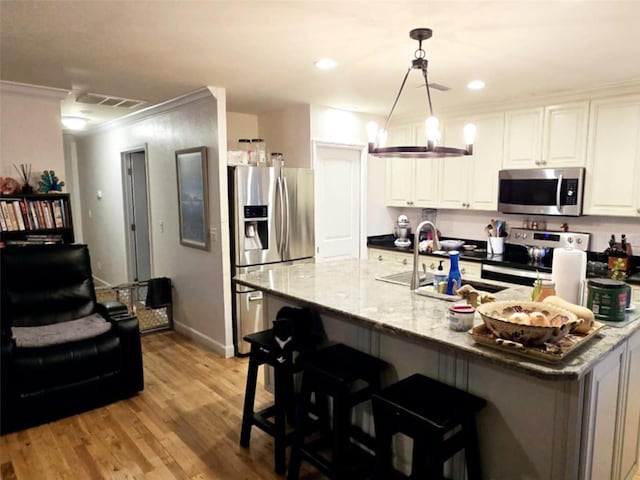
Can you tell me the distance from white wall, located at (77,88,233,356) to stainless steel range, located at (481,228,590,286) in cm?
248

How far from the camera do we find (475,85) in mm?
3580

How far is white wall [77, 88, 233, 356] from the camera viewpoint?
3.84m

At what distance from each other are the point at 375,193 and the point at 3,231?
3.65 metres

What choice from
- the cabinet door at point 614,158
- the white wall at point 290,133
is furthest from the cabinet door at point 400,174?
the cabinet door at point 614,158

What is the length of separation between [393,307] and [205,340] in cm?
262

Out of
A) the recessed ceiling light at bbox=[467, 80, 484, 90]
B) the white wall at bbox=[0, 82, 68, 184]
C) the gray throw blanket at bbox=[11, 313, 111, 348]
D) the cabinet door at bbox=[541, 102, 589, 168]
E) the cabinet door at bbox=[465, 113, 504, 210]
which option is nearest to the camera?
the gray throw blanket at bbox=[11, 313, 111, 348]

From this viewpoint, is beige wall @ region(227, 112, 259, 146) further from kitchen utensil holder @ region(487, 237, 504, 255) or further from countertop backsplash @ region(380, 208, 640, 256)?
kitchen utensil holder @ region(487, 237, 504, 255)

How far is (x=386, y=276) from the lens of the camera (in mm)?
2934

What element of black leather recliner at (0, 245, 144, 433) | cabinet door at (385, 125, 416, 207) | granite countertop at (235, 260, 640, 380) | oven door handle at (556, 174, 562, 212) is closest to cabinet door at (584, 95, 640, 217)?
oven door handle at (556, 174, 562, 212)

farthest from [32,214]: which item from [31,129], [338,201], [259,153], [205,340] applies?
[338,201]

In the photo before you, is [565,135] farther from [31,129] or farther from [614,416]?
[31,129]

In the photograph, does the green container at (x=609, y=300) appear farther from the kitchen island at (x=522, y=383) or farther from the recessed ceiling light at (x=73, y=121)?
the recessed ceiling light at (x=73, y=121)

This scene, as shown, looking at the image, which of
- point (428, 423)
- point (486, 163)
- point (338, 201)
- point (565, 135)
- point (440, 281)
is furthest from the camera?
point (338, 201)

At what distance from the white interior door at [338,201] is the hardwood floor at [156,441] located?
1789 millimetres
